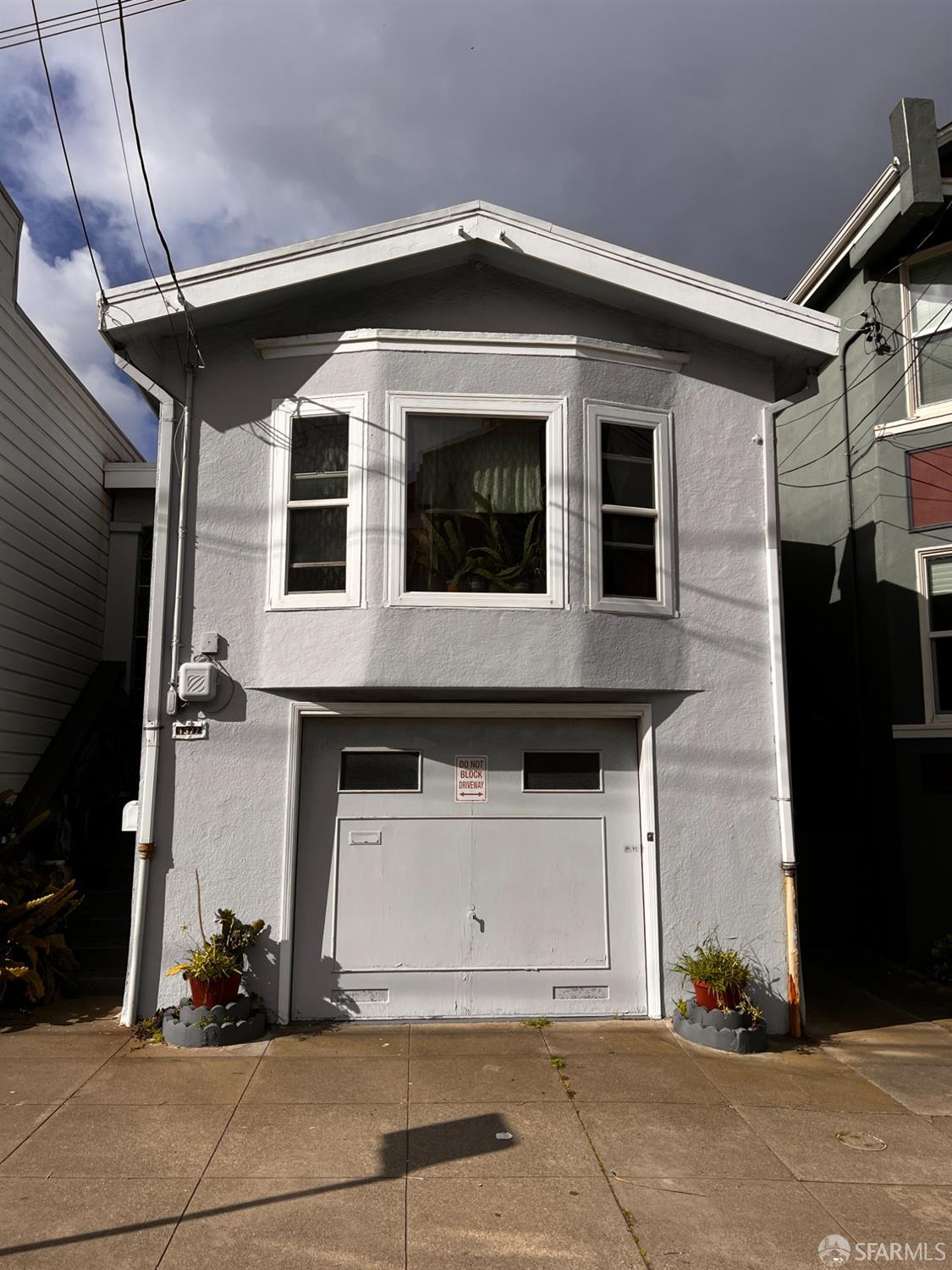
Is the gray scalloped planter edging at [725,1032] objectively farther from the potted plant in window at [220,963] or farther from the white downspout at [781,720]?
the potted plant in window at [220,963]

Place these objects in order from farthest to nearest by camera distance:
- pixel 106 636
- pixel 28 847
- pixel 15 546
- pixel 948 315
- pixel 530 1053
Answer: pixel 106 636
pixel 948 315
pixel 15 546
pixel 28 847
pixel 530 1053

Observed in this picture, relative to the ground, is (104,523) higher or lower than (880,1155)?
higher

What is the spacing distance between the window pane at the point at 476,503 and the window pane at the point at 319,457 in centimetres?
57

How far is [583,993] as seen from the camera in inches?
296

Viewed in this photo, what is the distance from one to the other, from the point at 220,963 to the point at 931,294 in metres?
9.84

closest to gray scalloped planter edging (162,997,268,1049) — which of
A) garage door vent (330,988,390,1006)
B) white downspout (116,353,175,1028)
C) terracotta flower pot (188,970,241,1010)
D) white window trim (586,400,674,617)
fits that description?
terracotta flower pot (188,970,241,1010)

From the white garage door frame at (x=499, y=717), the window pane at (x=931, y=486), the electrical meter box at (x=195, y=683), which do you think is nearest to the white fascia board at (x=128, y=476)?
the electrical meter box at (x=195, y=683)

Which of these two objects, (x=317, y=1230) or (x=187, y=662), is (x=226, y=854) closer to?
(x=187, y=662)

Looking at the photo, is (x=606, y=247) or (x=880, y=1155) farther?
(x=606, y=247)

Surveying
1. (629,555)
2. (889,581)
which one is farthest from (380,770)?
(889,581)

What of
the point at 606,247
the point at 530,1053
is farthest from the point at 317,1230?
the point at 606,247

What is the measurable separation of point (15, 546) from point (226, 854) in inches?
166

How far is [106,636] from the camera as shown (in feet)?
38.2

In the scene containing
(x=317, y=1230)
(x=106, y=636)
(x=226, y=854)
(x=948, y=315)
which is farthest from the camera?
(x=106, y=636)
